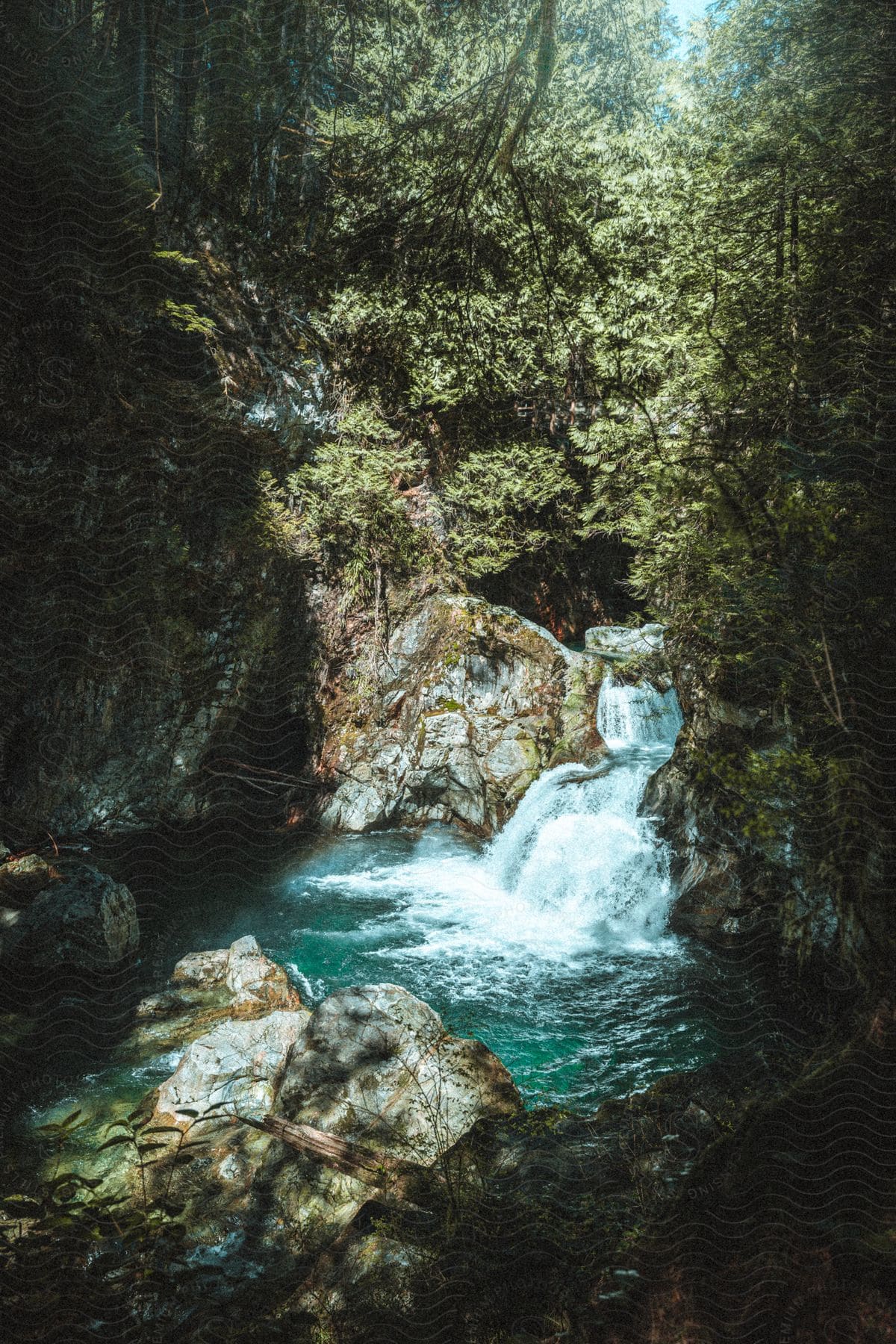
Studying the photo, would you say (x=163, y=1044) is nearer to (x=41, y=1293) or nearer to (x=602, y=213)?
(x=41, y=1293)

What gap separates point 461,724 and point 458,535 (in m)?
2.83

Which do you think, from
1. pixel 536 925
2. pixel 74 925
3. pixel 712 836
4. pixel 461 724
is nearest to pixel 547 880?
pixel 536 925

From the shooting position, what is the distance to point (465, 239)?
7.47 ft

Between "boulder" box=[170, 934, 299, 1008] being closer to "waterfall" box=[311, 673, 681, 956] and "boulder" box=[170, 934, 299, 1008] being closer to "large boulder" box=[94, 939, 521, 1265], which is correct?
"large boulder" box=[94, 939, 521, 1265]

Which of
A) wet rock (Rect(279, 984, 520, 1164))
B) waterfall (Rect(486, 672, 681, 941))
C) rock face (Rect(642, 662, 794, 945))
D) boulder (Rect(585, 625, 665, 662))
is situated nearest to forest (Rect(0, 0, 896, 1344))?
rock face (Rect(642, 662, 794, 945))

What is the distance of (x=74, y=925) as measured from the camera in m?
5.09

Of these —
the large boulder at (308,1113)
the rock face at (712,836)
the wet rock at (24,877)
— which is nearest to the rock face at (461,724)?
the rock face at (712,836)

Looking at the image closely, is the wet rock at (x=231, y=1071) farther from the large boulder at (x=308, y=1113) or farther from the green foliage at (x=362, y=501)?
the green foliage at (x=362, y=501)

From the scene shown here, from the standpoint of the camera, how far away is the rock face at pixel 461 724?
8.03 metres

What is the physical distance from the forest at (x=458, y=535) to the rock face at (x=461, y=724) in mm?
66

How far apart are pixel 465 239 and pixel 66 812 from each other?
6263mm

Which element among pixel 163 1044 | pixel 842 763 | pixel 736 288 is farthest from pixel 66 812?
pixel 736 288

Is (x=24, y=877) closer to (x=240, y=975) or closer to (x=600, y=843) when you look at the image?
(x=240, y=975)

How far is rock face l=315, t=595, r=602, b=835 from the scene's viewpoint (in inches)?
316
